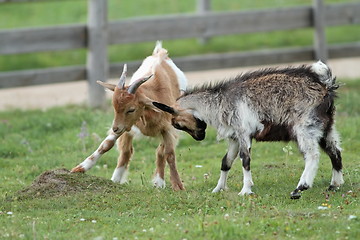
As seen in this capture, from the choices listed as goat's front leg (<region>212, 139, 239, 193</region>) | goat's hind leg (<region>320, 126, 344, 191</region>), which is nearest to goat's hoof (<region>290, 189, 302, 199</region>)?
goat's hind leg (<region>320, 126, 344, 191</region>)

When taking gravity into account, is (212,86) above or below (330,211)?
above

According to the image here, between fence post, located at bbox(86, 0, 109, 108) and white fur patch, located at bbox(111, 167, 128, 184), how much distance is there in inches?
199

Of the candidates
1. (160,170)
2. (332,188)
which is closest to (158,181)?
(160,170)

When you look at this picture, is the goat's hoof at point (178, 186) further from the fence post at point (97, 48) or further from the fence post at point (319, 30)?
the fence post at point (319, 30)

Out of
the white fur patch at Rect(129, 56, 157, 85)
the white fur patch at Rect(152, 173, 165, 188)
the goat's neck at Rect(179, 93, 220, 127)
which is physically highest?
the white fur patch at Rect(129, 56, 157, 85)

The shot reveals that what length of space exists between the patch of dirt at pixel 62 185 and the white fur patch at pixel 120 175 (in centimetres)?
107

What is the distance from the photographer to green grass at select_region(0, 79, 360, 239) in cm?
677

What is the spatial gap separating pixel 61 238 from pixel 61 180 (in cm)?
183

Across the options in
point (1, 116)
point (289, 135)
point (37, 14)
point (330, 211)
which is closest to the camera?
point (330, 211)

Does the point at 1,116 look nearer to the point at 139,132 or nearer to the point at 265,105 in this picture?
the point at 139,132

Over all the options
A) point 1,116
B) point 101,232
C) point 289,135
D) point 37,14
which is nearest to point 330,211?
point 289,135

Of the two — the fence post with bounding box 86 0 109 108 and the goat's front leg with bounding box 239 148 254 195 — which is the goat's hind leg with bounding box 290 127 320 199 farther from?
the fence post with bounding box 86 0 109 108

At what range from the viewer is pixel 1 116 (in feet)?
46.0

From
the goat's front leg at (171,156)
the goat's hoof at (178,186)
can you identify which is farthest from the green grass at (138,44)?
the goat's hoof at (178,186)
